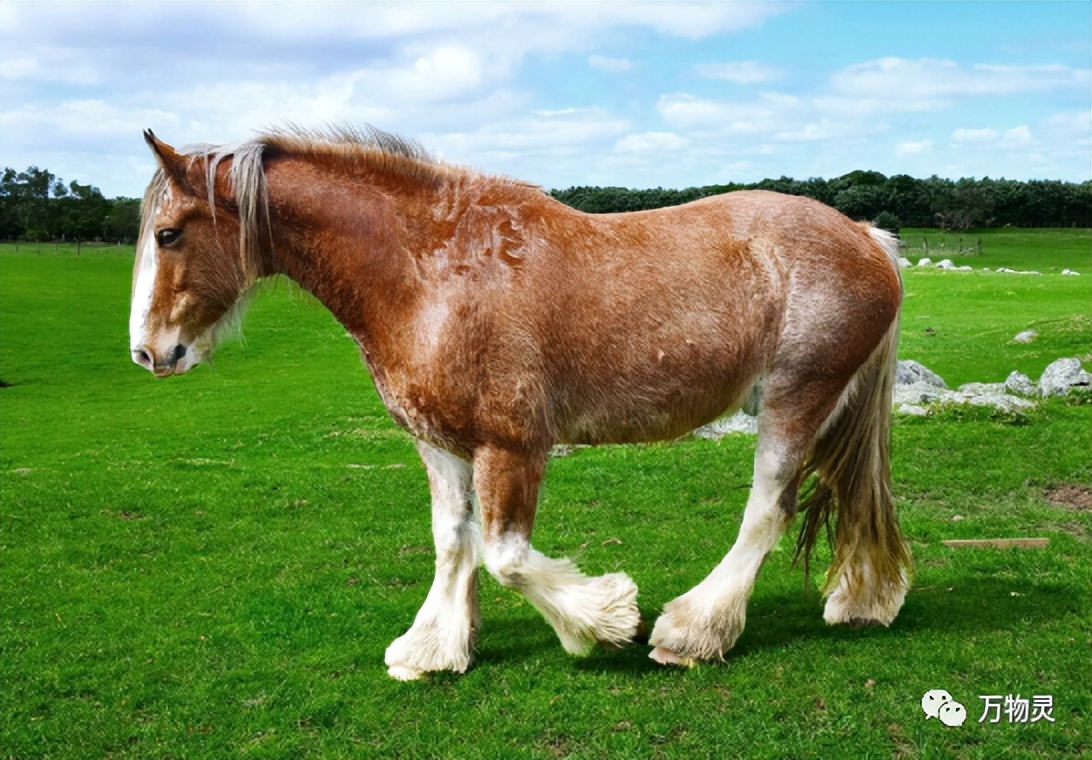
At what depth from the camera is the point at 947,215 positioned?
176 feet

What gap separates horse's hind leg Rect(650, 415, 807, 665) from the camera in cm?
533

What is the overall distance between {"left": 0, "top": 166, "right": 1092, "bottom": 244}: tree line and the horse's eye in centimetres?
37

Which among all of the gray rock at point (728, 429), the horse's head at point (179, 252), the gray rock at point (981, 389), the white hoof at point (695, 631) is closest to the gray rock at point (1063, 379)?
the gray rock at point (981, 389)

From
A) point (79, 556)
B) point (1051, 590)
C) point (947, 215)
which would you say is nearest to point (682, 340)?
point (1051, 590)

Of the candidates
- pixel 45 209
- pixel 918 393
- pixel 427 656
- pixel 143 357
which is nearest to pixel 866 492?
pixel 427 656

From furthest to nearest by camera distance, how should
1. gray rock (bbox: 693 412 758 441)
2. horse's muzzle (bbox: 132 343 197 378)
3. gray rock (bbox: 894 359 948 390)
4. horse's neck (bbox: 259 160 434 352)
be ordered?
gray rock (bbox: 894 359 948 390)
gray rock (bbox: 693 412 758 441)
horse's neck (bbox: 259 160 434 352)
horse's muzzle (bbox: 132 343 197 378)

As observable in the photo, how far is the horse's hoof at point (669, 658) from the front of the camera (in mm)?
5441

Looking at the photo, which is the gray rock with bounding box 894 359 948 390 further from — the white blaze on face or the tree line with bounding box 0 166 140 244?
the tree line with bounding box 0 166 140 244

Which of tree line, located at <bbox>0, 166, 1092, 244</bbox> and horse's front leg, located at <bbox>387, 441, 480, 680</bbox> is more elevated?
tree line, located at <bbox>0, 166, 1092, 244</bbox>

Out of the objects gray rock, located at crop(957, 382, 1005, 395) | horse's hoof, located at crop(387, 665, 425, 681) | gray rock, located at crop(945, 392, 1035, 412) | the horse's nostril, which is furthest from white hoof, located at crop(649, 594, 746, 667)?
gray rock, located at crop(957, 382, 1005, 395)

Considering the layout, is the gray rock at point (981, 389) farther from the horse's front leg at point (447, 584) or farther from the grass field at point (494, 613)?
the horse's front leg at point (447, 584)

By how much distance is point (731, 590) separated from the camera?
5375mm

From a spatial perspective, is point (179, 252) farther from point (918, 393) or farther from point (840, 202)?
point (840, 202)

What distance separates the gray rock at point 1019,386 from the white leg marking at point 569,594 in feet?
37.1
